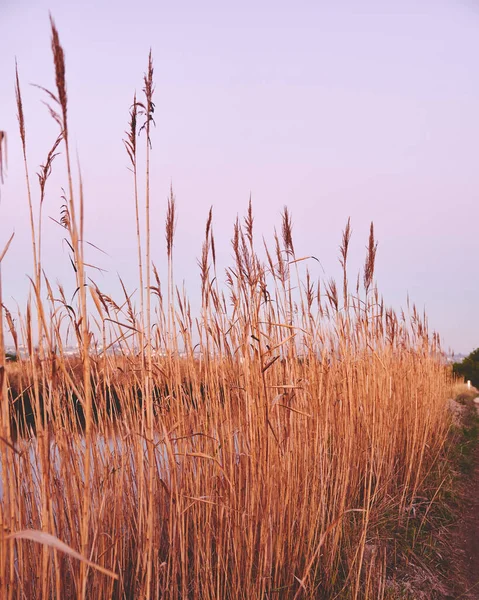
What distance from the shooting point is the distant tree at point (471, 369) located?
39.4ft

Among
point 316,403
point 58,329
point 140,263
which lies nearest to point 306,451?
point 316,403

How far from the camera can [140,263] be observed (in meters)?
1.01

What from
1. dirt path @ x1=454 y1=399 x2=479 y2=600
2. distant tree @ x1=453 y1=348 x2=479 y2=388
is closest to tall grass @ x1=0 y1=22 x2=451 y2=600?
dirt path @ x1=454 y1=399 x2=479 y2=600

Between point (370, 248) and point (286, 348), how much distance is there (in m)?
0.97

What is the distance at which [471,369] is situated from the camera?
1224 centimetres

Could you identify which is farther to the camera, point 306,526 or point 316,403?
point 316,403

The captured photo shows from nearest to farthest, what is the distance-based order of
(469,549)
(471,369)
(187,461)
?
(187,461) < (469,549) < (471,369)

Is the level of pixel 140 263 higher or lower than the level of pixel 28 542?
higher

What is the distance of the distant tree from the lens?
1201cm

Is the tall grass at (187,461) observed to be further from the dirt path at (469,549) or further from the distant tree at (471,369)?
the distant tree at (471,369)

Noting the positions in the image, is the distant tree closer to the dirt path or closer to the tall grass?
the dirt path

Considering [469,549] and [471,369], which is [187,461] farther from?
[471,369]

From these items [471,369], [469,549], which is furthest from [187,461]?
[471,369]

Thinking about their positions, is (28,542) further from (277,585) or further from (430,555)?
(430,555)
